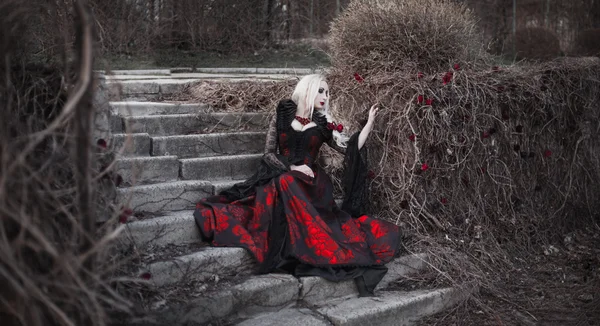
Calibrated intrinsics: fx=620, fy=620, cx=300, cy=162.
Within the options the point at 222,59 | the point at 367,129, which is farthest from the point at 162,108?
the point at 222,59

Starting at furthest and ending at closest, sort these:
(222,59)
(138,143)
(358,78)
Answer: (222,59) < (358,78) < (138,143)

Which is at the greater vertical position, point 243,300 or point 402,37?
point 402,37

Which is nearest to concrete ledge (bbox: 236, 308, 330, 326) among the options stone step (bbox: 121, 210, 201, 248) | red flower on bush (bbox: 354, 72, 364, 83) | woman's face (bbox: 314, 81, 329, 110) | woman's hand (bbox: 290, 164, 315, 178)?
stone step (bbox: 121, 210, 201, 248)

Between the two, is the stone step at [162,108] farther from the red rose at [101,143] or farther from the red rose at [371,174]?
the red rose at [101,143]

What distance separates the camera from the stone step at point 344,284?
3.96 metres

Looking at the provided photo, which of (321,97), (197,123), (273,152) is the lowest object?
(273,152)

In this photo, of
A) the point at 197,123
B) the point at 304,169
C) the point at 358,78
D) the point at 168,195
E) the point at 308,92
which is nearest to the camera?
the point at 168,195

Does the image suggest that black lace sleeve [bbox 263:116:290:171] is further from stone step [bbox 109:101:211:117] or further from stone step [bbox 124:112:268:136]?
stone step [bbox 109:101:211:117]

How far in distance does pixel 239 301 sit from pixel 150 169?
1.35 m

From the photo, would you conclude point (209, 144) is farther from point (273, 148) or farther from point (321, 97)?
point (321, 97)

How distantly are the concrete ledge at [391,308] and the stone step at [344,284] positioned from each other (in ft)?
0.28

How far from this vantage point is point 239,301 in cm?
364

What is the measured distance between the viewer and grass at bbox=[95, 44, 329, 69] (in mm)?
9430

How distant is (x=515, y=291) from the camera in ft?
15.3
